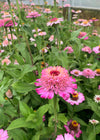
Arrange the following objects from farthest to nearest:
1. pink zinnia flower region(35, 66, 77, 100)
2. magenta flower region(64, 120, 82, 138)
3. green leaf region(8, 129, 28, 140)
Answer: magenta flower region(64, 120, 82, 138) < green leaf region(8, 129, 28, 140) < pink zinnia flower region(35, 66, 77, 100)

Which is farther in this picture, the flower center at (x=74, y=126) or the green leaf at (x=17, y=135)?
the flower center at (x=74, y=126)

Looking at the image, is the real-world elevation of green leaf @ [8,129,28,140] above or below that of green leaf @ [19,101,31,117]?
below

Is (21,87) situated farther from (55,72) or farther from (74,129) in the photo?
(74,129)

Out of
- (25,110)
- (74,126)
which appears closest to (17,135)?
(25,110)

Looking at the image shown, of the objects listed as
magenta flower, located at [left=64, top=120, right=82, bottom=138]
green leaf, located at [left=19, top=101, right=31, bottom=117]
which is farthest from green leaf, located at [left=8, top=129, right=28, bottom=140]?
magenta flower, located at [left=64, top=120, right=82, bottom=138]

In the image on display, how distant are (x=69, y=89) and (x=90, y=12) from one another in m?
3.70

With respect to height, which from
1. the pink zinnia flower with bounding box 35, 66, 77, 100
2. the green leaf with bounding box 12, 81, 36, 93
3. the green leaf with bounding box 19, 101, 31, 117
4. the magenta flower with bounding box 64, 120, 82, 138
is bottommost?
the magenta flower with bounding box 64, 120, 82, 138

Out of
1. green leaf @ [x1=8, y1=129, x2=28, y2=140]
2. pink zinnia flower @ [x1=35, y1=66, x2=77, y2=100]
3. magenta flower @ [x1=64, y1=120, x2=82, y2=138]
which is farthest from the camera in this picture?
magenta flower @ [x1=64, y1=120, x2=82, y2=138]

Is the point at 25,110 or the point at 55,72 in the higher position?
the point at 55,72

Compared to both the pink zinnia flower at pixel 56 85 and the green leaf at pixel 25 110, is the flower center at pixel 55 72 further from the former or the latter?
the green leaf at pixel 25 110

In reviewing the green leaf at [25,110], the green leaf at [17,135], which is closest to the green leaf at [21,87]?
the green leaf at [25,110]

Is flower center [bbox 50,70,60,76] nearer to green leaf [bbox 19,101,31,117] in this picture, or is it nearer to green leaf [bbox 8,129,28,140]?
green leaf [bbox 19,101,31,117]

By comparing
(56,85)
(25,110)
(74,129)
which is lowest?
(74,129)

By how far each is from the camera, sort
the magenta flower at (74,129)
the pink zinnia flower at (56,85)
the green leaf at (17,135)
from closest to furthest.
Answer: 1. the pink zinnia flower at (56,85)
2. the green leaf at (17,135)
3. the magenta flower at (74,129)
